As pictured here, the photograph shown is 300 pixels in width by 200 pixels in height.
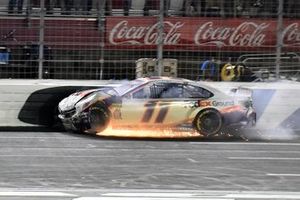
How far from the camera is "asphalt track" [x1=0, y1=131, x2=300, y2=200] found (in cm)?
854

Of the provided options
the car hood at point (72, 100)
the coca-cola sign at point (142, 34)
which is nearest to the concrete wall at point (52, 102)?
the car hood at point (72, 100)

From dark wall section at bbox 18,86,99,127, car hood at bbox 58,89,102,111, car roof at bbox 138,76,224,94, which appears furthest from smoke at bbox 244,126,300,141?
dark wall section at bbox 18,86,99,127

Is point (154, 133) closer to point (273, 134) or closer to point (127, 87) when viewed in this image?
point (127, 87)

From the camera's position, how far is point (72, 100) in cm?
1597

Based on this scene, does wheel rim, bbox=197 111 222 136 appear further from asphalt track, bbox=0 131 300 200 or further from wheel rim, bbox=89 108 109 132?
wheel rim, bbox=89 108 109 132

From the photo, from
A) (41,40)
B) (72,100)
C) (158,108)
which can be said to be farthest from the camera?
(41,40)

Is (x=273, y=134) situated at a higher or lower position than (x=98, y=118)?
lower

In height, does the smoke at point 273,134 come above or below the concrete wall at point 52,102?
below

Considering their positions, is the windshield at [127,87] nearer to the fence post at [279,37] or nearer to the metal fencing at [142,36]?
the metal fencing at [142,36]

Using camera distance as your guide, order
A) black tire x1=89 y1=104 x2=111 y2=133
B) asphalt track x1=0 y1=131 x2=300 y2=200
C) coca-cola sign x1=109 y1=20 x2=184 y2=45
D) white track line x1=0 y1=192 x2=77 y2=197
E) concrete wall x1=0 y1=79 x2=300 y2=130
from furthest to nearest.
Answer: coca-cola sign x1=109 y1=20 x2=184 y2=45 < concrete wall x1=0 y1=79 x2=300 y2=130 < black tire x1=89 y1=104 x2=111 y2=133 < asphalt track x1=0 y1=131 x2=300 y2=200 < white track line x1=0 y1=192 x2=77 y2=197

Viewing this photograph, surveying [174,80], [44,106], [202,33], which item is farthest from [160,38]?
[44,106]

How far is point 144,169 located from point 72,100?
5834mm

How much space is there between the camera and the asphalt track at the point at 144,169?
8.54 metres

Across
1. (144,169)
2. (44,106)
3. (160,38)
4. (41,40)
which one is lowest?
(144,169)
